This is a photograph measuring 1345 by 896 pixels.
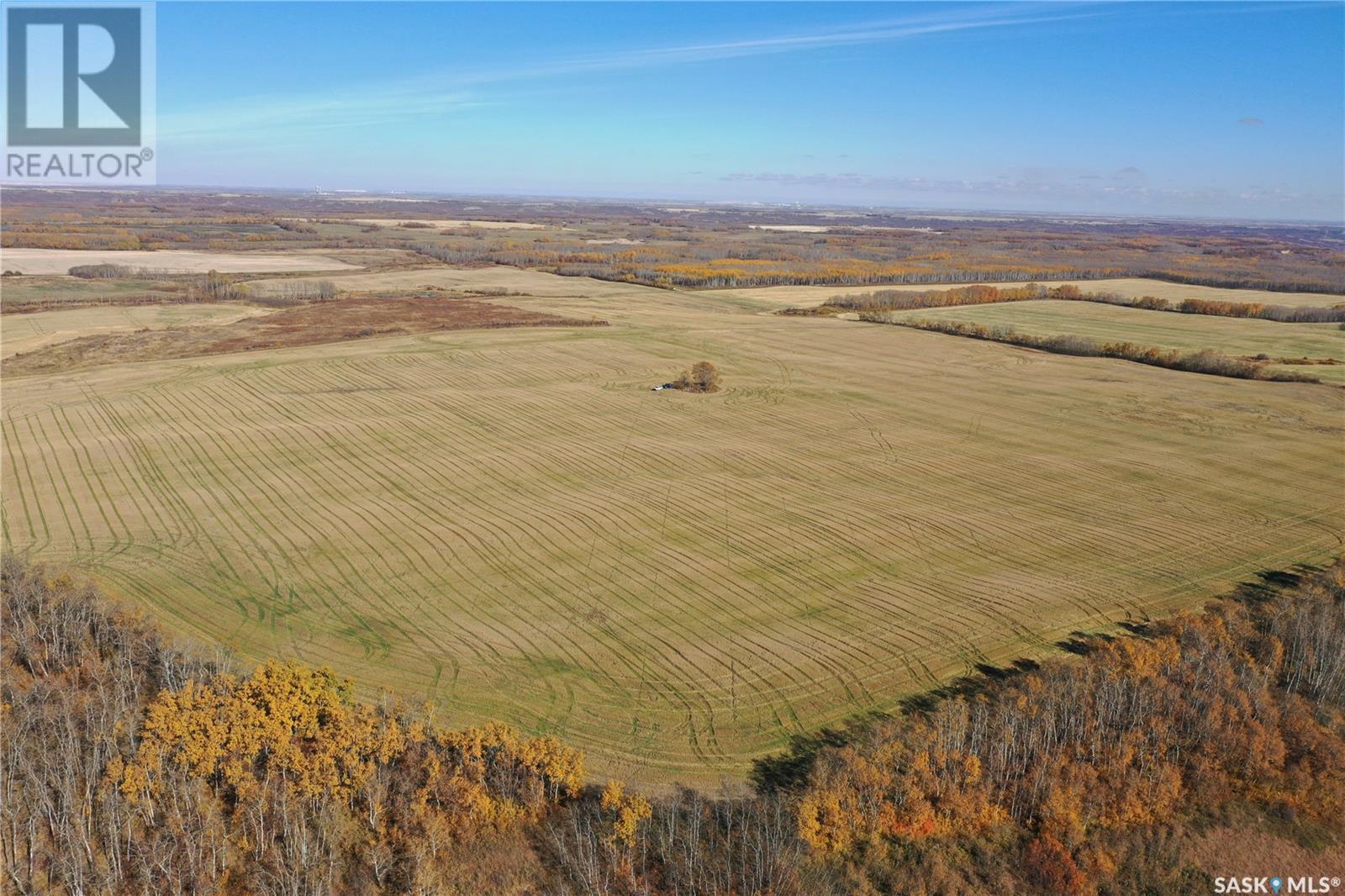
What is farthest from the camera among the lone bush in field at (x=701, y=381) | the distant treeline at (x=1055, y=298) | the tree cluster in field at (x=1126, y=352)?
the distant treeline at (x=1055, y=298)

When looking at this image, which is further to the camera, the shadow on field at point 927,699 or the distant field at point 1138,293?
the distant field at point 1138,293

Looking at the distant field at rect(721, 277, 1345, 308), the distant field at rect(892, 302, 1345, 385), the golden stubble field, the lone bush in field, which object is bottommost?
the golden stubble field

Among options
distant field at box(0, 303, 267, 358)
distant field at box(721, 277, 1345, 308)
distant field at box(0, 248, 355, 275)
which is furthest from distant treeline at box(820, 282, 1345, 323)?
distant field at box(0, 248, 355, 275)

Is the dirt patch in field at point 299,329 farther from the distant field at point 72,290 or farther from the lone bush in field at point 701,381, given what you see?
the lone bush in field at point 701,381

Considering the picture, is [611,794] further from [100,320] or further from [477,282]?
[477,282]

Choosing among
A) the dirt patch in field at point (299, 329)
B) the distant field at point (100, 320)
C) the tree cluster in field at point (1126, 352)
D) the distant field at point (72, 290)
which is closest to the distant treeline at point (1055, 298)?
the tree cluster in field at point (1126, 352)

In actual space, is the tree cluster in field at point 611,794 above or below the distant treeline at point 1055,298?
below

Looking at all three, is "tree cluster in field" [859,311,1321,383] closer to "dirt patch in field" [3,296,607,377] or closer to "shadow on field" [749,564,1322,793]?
"dirt patch in field" [3,296,607,377]
